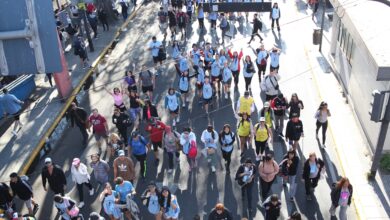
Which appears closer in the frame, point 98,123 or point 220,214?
point 220,214

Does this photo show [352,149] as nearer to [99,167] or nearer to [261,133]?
[261,133]

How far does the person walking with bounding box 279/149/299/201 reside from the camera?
32.8 ft

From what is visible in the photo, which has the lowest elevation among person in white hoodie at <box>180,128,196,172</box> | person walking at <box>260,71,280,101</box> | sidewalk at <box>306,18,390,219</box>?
sidewalk at <box>306,18,390,219</box>

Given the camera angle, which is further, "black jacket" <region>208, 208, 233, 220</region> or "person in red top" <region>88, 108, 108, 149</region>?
"person in red top" <region>88, 108, 108, 149</region>

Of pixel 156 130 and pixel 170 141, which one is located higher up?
pixel 156 130

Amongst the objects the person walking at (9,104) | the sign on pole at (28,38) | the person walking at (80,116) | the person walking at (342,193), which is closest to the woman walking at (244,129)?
the person walking at (342,193)

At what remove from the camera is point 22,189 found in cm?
1034

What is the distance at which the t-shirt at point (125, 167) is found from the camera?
10391mm

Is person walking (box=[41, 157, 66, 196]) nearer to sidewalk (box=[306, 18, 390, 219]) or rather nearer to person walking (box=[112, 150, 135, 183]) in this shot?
person walking (box=[112, 150, 135, 183])

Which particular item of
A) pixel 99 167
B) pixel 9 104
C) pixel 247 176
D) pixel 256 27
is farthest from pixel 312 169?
pixel 256 27

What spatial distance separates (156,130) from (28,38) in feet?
18.9

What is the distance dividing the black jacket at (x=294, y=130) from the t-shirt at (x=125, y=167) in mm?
4154

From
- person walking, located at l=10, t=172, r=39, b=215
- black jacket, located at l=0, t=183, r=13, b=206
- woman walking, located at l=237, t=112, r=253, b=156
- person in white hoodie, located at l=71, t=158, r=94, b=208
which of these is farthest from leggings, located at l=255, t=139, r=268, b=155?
black jacket, located at l=0, t=183, r=13, b=206

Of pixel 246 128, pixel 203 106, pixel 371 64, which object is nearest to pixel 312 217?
pixel 246 128
